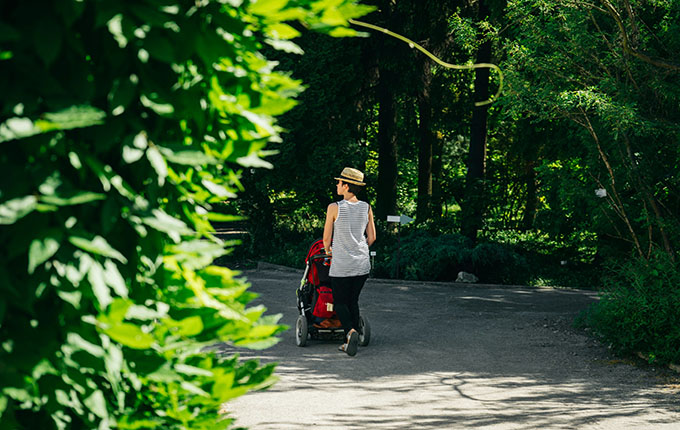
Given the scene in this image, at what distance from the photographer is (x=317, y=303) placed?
920cm

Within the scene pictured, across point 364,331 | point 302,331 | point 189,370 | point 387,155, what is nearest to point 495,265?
point 387,155

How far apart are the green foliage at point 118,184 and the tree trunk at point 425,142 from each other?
1859cm

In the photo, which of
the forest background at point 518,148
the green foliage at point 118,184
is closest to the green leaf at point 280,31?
the green foliage at point 118,184

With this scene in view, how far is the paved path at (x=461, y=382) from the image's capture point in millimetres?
6320

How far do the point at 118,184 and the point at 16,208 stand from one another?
0.25 metres

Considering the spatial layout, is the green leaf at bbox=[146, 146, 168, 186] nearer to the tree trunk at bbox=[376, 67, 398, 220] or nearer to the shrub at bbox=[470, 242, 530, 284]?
the shrub at bbox=[470, 242, 530, 284]

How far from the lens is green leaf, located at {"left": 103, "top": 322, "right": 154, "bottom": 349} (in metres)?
1.85

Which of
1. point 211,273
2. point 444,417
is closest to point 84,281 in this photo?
point 211,273

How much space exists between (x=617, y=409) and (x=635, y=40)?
488 cm

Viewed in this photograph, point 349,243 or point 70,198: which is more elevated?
point 70,198

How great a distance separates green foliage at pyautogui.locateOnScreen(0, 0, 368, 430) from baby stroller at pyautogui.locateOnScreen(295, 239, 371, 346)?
6.84 m

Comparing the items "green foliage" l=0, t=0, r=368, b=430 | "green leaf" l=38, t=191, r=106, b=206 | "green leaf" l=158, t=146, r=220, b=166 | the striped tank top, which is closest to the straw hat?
the striped tank top

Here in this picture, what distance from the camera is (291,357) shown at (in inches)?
347

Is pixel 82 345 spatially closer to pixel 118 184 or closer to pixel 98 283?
pixel 98 283
